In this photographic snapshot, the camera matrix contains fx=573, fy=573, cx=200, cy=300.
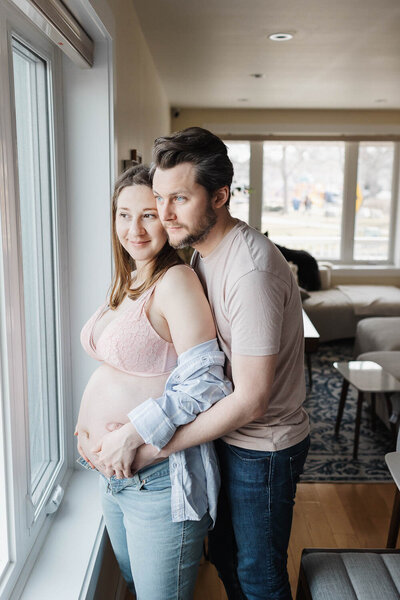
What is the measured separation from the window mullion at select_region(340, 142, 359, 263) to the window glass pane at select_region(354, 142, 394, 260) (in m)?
0.08

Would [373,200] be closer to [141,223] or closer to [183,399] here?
[141,223]

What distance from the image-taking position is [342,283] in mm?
7574

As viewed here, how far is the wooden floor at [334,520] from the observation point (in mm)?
2398

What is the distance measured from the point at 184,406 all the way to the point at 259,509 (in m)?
0.36

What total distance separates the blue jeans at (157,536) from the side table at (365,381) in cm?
216

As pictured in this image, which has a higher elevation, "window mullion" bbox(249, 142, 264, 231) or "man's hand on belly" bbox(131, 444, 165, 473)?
"window mullion" bbox(249, 142, 264, 231)

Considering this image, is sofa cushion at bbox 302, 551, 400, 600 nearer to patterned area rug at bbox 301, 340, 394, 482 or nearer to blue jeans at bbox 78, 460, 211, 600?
blue jeans at bbox 78, 460, 211, 600

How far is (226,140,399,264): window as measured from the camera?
763 centimetres

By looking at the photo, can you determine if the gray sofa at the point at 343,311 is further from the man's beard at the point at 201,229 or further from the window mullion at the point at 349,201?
the man's beard at the point at 201,229

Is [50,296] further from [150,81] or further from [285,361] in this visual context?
[150,81]

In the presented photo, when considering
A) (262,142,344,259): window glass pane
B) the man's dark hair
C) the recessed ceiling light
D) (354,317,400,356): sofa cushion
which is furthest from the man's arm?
(262,142,344,259): window glass pane

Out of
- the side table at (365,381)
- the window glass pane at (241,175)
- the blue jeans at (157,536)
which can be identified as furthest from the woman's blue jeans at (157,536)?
the window glass pane at (241,175)

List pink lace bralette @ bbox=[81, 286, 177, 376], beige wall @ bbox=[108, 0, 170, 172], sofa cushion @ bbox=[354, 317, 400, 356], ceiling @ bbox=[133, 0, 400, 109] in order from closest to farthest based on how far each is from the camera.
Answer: pink lace bralette @ bbox=[81, 286, 177, 376] → beige wall @ bbox=[108, 0, 170, 172] → ceiling @ bbox=[133, 0, 400, 109] → sofa cushion @ bbox=[354, 317, 400, 356]

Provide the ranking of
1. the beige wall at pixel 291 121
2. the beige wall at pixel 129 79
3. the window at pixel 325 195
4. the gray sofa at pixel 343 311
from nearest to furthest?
the beige wall at pixel 129 79
the gray sofa at pixel 343 311
the beige wall at pixel 291 121
the window at pixel 325 195
